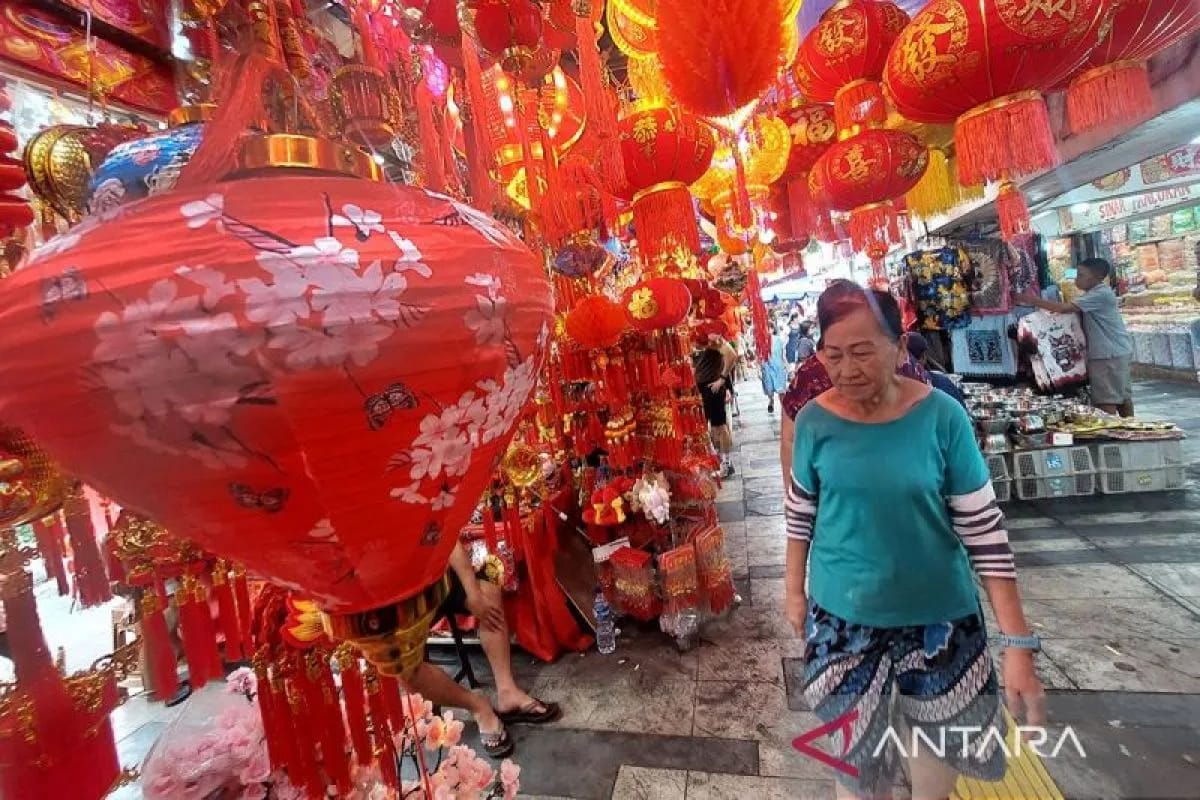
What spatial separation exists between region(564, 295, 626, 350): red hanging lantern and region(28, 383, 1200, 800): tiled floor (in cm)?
165

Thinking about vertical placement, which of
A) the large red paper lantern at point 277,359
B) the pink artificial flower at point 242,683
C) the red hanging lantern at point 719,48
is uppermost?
the red hanging lantern at point 719,48

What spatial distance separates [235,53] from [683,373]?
2639mm

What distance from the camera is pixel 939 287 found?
5203 mm

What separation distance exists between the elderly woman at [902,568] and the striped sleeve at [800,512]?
7 cm

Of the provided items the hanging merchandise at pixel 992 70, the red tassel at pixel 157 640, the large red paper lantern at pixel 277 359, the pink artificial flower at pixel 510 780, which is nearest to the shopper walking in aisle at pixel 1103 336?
the hanging merchandise at pixel 992 70

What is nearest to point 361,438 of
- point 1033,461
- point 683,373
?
point 683,373

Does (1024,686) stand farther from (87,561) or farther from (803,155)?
(803,155)

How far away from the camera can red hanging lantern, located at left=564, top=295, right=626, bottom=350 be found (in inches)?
98.4

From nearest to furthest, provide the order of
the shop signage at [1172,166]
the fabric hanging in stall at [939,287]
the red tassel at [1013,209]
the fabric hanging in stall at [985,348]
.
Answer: the red tassel at [1013,209] < the shop signage at [1172,166] < the fabric hanging in stall at [939,287] < the fabric hanging in stall at [985,348]

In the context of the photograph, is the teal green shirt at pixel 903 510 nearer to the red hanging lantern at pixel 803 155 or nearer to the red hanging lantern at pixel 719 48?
the red hanging lantern at pixel 719 48

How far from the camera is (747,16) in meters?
1.44

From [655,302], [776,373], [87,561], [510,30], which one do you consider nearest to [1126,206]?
[776,373]

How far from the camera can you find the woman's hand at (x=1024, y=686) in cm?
109

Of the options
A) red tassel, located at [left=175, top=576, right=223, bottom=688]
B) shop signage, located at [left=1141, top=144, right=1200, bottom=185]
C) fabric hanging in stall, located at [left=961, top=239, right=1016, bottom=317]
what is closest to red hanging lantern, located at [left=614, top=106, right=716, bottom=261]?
red tassel, located at [left=175, top=576, right=223, bottom=688]
